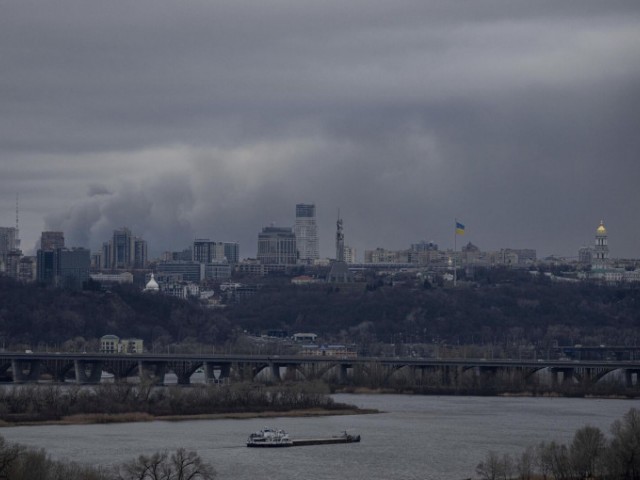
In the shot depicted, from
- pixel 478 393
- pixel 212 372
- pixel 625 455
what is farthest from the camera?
pixel 212 372

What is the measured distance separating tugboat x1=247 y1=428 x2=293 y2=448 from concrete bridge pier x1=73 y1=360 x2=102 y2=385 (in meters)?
45.1

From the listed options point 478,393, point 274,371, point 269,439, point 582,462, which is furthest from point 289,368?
point 582,462

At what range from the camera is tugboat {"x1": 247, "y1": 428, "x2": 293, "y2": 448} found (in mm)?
70312

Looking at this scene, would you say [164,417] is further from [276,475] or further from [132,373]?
[132,373]

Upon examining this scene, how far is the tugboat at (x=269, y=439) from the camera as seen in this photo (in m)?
70.3

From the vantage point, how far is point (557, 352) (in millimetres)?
152625

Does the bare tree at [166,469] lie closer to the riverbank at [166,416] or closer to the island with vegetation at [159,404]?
the riverbank at [166,416]

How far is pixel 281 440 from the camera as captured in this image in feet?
233

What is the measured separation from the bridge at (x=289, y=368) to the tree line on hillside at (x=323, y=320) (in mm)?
29578

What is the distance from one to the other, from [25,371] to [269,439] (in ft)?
174

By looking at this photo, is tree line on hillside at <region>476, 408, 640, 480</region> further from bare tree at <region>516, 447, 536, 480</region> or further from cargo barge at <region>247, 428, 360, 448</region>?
cargo barge at <region>247, 428, 360, 448</region>

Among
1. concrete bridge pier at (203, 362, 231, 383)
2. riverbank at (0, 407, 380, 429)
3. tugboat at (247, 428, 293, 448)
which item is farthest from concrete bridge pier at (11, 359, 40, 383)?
tugboat at (247, 428, 293, 448)

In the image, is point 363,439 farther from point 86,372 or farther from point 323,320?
point 323,320

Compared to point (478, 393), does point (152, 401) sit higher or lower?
lower
